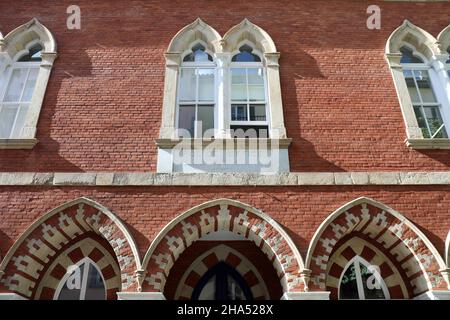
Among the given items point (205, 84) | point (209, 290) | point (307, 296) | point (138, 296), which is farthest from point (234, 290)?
point (205, 84)

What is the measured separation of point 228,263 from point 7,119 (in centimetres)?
501

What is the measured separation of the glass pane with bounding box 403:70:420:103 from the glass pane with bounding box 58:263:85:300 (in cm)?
714

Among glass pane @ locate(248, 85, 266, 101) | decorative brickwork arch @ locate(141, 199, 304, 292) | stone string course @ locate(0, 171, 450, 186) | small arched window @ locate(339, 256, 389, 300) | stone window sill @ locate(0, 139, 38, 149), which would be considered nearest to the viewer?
decorative brickwork arch @ locate(141, 199, 304, 292)

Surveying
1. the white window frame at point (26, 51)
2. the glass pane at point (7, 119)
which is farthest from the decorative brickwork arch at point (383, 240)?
the glass pane at point (7, 119)

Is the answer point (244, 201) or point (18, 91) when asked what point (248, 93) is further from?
point (18, 91)

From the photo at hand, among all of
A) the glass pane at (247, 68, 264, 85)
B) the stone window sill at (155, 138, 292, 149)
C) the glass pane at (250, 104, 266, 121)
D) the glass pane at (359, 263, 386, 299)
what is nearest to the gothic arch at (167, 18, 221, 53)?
the glass pane at (247, 68, 264, 85)

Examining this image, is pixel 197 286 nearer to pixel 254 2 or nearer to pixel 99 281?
pixel 99 281

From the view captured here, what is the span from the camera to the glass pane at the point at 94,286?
258 inches

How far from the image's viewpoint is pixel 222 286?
6.87 meters

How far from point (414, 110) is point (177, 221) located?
5.02 m

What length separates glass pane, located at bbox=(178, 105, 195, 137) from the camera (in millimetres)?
6824

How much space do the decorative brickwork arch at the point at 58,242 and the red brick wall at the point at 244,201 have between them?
14 cm

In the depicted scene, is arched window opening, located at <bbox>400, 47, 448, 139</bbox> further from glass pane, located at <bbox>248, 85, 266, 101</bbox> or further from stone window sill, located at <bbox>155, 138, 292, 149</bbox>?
glass pane, located at <bbox>248, 85, 266, 101</bbox>

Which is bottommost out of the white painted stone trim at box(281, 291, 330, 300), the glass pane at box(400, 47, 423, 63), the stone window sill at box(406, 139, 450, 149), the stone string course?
the white painted stone trim at box(281, 291, 330, 300)
